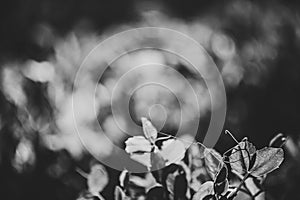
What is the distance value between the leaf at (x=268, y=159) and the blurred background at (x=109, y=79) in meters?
0.18

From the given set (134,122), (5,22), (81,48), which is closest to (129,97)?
(134,122)

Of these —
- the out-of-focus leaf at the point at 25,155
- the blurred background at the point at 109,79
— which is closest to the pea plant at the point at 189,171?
the blurred background at the point at 109,79

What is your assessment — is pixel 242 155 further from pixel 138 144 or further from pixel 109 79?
pixel 109 79

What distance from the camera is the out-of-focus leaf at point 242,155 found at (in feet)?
0.59

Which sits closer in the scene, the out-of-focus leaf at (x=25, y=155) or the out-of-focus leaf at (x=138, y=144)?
the out-of-focus leaf at (x=138, y=144)

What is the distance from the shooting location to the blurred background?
17.6 inches

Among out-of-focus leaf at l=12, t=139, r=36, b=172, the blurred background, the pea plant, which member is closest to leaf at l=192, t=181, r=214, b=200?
the pea plant

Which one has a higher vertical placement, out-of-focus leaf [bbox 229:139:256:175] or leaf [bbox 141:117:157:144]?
leaf [bbox 141:117:157:144]

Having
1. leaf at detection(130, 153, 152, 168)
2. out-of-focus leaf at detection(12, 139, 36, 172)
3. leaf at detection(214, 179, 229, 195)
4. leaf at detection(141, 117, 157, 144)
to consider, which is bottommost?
leaf at detection(214, 179, 229, 195)

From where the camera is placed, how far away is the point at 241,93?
478 millimetres

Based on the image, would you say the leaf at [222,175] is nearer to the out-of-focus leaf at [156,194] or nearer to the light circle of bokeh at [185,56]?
the out-of-focus leaf at [156,194]

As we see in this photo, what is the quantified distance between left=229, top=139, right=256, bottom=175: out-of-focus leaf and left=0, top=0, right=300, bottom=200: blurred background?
18 centimetres

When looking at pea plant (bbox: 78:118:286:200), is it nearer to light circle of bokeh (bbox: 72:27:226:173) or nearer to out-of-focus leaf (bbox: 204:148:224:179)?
out-of-focus leaf (bbox: 204:148:224:179)

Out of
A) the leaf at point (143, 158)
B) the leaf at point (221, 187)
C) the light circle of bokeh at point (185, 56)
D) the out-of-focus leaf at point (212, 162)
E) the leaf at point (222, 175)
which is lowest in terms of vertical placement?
the leaf at point (221, 187)
